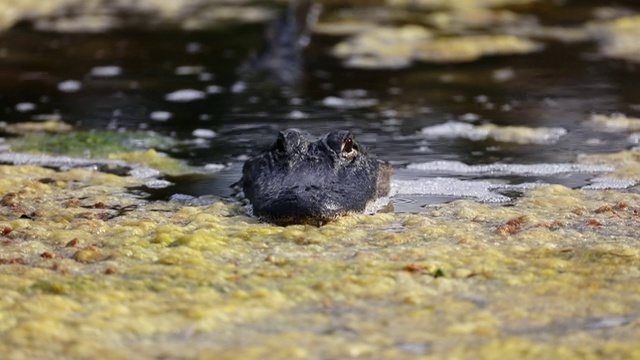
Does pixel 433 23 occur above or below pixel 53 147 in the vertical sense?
above

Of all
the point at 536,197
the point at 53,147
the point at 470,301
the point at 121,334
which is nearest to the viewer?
the point at 121,334

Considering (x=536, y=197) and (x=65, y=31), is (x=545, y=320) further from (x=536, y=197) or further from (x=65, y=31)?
(x=65, y=31)

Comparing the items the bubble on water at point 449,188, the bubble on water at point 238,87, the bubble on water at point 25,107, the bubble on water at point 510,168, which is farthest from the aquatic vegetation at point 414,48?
the bubble on water at point 449,188

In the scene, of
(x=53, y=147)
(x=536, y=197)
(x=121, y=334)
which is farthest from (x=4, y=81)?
(x=121, y=334)

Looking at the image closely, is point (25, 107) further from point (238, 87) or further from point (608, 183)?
point (608, 183)

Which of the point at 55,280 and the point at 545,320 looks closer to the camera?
the point at 545,320

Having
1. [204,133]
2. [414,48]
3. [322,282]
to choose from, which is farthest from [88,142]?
[414,48]

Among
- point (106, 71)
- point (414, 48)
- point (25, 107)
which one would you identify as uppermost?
point (414, 48)

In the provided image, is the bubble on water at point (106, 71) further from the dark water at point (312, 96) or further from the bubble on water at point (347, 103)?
the bubble on water at point (347, 103)
